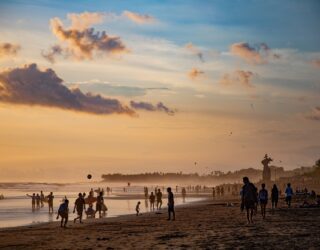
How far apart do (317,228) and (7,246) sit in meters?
12.4

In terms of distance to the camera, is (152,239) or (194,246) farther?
(152,239)

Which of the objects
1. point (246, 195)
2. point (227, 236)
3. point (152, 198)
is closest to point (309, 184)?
point (152, 198)

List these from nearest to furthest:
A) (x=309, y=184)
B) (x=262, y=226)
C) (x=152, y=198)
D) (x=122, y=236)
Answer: (x=122, y=236)
(x=262, y=226)
(x=152, y=198)
(x=309, y=184)

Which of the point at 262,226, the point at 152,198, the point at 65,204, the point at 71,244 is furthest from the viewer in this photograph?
the point at 152,198

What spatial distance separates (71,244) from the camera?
16484 mm

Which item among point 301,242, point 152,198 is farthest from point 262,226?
point 152,198

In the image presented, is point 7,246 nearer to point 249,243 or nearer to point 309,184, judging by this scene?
point 249,243

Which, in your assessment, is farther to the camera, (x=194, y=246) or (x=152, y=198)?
(x=152, y=198)

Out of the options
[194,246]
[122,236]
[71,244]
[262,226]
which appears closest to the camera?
[194,246]

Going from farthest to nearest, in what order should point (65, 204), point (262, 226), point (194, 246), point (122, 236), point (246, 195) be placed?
point (65, 204)
point (246, 195)
point (262, 226)
point (122, 236)
point (194, 246)

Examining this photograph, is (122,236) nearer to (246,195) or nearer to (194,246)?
(194,246)

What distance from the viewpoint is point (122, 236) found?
1848 cm

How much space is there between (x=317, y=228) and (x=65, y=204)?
13.9 m

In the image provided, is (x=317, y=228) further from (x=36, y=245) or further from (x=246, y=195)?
(x=36, y=245)
